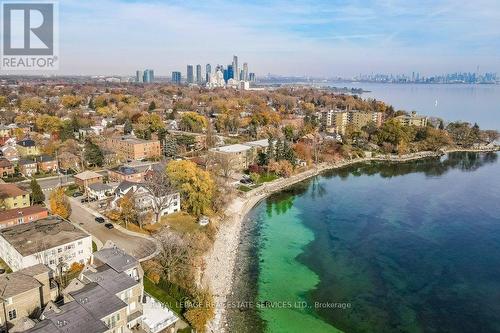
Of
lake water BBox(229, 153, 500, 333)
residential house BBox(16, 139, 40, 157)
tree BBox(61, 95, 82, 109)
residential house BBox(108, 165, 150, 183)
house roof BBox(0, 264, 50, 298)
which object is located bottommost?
lake water BBox(229, 153, 500, 333)

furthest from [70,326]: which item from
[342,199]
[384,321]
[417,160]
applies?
[417,160]

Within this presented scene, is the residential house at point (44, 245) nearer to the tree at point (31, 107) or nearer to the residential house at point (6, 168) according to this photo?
the residential house at point (6, 168)

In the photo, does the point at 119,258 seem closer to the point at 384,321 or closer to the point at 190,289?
the point at 190,289

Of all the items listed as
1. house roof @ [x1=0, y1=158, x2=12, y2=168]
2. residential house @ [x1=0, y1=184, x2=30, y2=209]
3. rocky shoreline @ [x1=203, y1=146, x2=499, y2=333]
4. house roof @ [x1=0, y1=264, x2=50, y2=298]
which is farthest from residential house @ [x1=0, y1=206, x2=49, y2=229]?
house roof @ [x1=0, y1=158, x2=12, y2=168]

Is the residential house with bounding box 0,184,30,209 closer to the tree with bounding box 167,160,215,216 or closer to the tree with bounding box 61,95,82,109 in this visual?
the tree with bounding box 167,160,215,216

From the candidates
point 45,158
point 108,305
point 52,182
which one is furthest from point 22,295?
point 45,158

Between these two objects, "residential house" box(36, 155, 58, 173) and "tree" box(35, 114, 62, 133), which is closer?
"residential house" box(36, 155, 58, 173)
